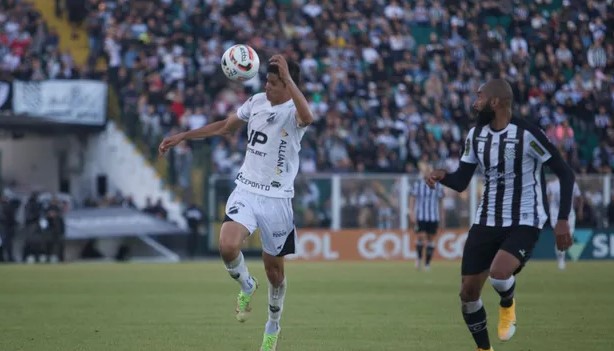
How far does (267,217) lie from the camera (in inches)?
472

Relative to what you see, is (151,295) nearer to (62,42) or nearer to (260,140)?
(260,140)

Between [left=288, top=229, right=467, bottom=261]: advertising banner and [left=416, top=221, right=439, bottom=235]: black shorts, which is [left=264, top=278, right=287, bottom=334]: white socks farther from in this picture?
[left=288, top=229, right=467, bottom=261]: advertising banner

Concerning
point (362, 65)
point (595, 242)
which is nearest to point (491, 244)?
point (595, 242)

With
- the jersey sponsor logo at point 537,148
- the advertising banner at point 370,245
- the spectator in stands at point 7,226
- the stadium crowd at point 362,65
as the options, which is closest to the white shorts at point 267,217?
the jersey sponsor logo at point 537,148

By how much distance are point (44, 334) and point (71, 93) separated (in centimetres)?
2291

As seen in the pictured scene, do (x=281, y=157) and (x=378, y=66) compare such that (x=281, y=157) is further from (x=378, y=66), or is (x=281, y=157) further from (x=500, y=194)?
(x=378, y=66)

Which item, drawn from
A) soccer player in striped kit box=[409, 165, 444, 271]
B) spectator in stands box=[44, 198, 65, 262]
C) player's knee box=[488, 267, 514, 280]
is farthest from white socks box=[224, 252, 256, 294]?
spectator in stands box=[44, 198, 65, 262]

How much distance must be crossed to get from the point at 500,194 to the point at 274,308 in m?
2.42

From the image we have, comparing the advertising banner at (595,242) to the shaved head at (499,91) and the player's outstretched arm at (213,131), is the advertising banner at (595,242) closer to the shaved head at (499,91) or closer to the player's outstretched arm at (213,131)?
the player's outstretched arm at (213,131)

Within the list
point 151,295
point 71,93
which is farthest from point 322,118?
point 151,295

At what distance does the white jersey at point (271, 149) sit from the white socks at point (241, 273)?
709mm

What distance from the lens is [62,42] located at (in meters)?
39.7

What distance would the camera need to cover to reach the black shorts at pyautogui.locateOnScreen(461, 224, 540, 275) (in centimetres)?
1098

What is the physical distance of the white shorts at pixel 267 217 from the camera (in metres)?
12.0
